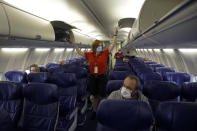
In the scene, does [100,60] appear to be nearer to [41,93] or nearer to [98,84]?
[98,84]

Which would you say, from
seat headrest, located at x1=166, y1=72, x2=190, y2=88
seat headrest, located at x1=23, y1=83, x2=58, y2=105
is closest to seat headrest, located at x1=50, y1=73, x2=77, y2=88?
seat headrest, located at x1=23, y1=83, x2=58, y2=105

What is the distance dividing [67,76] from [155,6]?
2530mm

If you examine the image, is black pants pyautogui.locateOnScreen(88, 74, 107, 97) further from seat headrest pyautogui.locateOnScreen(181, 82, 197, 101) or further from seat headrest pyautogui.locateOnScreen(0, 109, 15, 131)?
seat headrest pyautogui.locateOnScreen(0, 109, 15, 131)

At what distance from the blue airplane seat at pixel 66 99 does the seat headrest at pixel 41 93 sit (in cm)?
76

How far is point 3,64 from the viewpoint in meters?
5.97

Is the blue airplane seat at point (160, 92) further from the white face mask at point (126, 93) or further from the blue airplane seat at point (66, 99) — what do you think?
the blue airplane seat at point (66, 99)

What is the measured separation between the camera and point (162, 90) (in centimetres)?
356

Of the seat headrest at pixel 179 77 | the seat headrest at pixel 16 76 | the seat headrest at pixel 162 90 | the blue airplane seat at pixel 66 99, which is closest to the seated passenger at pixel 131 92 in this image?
the seat headrest at pixel 162 90

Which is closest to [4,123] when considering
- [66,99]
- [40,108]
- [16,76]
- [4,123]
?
[4,123]

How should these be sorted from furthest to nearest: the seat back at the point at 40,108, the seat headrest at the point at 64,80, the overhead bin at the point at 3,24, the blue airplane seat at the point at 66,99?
the seat headrest at the point at 64,80
the blue airplane seat at the point at 66,99
the overhead bin at the point at 3,24
the seat back at the point at 40,108

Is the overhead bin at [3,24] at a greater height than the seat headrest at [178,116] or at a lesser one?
greater

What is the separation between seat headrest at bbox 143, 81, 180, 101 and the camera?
138 inches

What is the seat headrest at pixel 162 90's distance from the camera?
3.52 metres

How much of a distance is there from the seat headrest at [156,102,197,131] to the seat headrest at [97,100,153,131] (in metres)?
0.15
